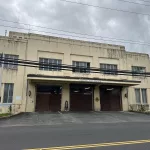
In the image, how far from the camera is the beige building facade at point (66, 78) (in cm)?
1931

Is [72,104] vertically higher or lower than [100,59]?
lower

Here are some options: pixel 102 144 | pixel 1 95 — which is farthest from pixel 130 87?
pixel 102 144

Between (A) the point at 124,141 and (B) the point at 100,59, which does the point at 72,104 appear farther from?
(A) the point at 124,141

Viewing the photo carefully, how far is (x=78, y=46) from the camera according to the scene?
22812 millimetres

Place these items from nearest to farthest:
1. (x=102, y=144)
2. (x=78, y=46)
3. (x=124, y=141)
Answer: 1. (x=102, y=144)
2. (x=124, y=141)
3. (x=78, y=46)

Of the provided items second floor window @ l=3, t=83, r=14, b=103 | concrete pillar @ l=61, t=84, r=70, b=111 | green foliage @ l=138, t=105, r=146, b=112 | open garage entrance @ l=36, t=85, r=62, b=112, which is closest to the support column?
concrete pillar @ l=61, t=84, r=70, b=111

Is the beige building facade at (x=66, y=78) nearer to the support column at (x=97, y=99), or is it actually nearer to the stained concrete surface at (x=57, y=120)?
the support column at (x=97, y=99)

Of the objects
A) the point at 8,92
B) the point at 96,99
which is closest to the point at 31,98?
the point at 8,92

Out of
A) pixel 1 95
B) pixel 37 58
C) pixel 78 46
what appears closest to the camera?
pixel 1 95

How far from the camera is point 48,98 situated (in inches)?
813

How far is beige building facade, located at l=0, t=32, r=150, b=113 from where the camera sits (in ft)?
63.4

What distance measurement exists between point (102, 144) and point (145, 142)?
189 centimetres

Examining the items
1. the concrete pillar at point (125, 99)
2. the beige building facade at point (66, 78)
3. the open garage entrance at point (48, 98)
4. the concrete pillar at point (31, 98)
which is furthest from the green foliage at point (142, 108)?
the concrete pillar at point (31, 98)

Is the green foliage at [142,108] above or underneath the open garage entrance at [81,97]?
underneath
